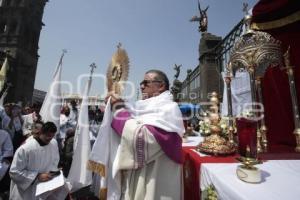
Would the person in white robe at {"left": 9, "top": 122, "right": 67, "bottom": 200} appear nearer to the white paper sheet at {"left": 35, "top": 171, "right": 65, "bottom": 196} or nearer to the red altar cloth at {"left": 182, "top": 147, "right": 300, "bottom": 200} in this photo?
the white paper sheet at {"left": 35, "top": 171, "right": 65, "bottom": 196}

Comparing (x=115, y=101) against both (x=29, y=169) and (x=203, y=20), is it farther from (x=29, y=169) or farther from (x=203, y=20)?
(x=203, y=20)

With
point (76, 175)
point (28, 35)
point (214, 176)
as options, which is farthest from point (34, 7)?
point (214, 176)

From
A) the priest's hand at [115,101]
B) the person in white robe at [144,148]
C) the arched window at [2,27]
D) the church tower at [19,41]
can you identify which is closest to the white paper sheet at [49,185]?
the person in white robe at [144,148]

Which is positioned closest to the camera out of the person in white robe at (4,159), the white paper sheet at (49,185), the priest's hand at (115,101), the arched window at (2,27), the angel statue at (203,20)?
the priest's hand at (115,101)

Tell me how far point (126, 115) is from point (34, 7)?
45947mm

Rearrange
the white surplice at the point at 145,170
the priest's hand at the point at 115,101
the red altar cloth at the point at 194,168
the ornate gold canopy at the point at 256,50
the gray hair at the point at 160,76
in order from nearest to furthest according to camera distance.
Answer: the white surplice at the point at 145,170 < the red altar cloth at the point at 194,168 < the priest's hand at the point at 115,101 < the gray hair at the point at 160,76 < the ornate gold canopy at the point at 256,50

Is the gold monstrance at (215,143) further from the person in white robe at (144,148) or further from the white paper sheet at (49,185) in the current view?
the white paper sheet at (49,185)

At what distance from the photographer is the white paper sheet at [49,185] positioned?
359cm

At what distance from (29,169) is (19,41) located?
38.3 metres

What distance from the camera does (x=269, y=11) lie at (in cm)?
322

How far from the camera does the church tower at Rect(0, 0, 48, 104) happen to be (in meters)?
34.5

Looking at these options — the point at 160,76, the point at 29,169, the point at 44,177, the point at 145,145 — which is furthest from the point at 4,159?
the point at 160,76

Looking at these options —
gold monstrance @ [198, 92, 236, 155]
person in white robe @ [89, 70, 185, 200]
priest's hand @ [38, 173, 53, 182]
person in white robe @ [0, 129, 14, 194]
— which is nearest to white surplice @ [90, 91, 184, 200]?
person in white robe @ [89, 70, 185, 200]

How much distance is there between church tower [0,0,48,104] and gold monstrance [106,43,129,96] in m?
35.8
